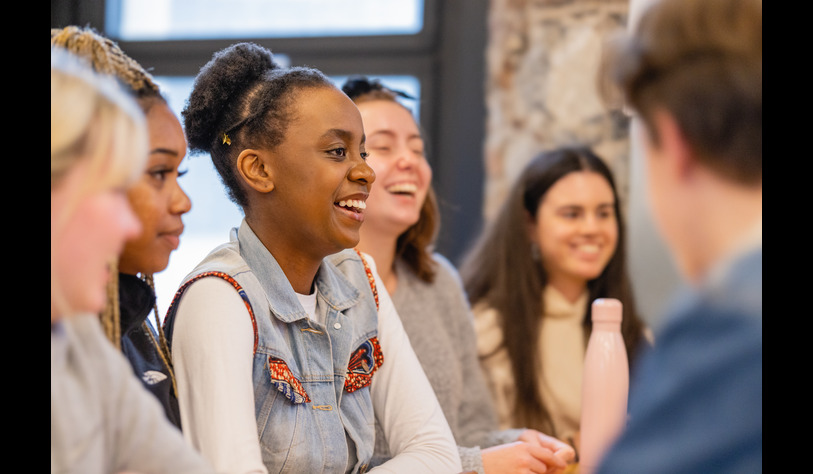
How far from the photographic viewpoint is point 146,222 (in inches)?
31.0

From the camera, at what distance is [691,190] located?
24.4 inches

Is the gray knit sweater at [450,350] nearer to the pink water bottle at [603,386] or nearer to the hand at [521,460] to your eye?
the hand at [521,460]

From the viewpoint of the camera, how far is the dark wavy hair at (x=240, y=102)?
1.01 meters

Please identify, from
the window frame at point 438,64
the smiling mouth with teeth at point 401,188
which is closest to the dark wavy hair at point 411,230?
the smiling mouth with teeth at point 401,188

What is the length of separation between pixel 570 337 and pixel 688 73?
1287mm

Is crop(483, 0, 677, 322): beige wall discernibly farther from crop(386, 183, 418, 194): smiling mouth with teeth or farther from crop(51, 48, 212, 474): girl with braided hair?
crop(51, 48, 212, 474): girl with braided hair

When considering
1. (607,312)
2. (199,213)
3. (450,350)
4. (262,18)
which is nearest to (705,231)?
(607,312)

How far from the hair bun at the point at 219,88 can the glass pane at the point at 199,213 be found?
3 cm

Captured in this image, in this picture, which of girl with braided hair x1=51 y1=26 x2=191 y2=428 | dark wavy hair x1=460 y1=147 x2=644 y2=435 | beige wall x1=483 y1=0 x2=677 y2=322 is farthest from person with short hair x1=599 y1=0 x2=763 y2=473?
beige wall x1=483 y1=0 x2=677 y2=322

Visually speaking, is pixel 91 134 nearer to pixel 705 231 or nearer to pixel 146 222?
pixel 146 222

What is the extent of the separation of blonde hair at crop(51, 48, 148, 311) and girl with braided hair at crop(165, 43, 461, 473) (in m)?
0.30

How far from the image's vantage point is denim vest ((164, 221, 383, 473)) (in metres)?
0.92
